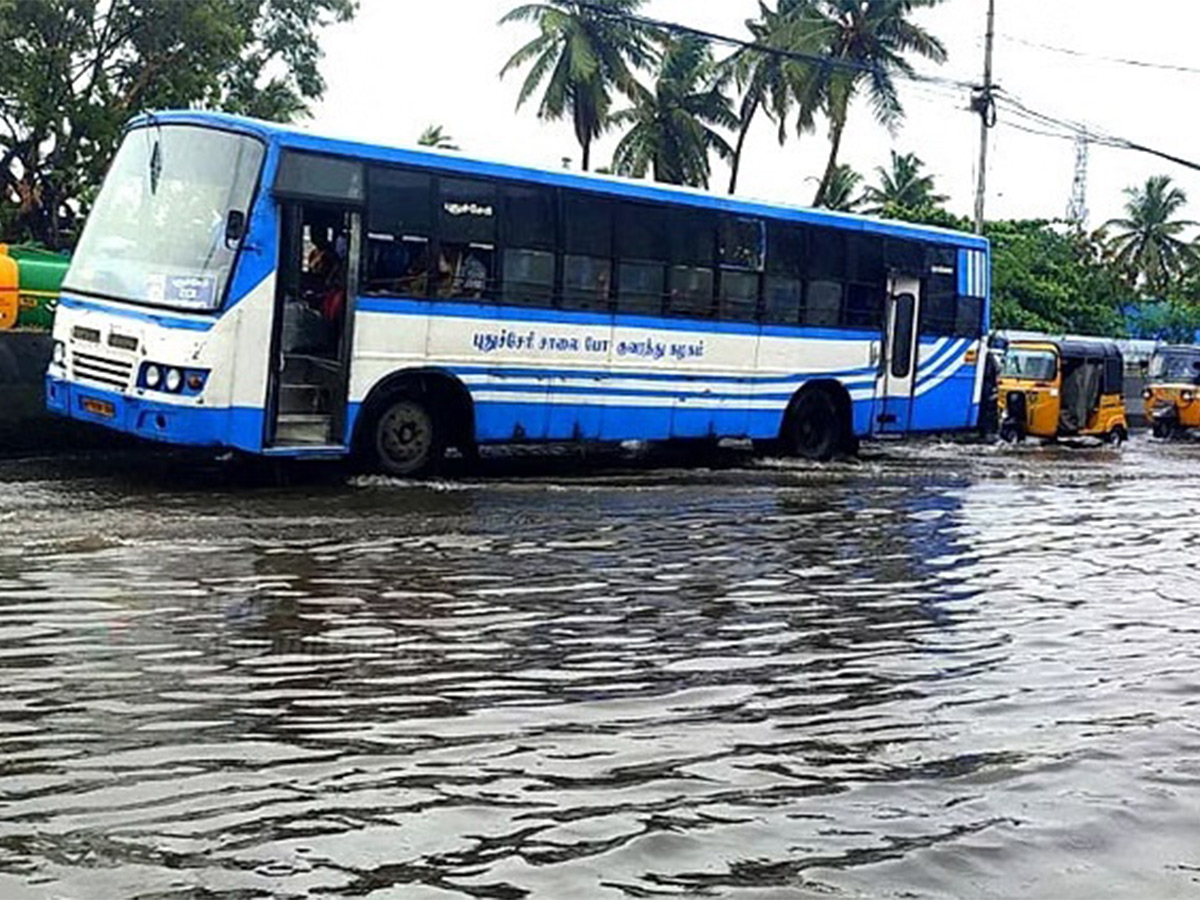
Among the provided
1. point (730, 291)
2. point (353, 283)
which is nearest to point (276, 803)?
point (353, 283)

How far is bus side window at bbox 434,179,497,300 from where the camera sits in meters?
15.0

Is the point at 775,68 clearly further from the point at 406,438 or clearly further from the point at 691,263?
the point at 406,438

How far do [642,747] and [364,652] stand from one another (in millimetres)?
1864

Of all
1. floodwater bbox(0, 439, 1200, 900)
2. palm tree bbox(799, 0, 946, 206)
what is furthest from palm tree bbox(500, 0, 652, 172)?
floodwater bbox(0, 439, 1200, 900)

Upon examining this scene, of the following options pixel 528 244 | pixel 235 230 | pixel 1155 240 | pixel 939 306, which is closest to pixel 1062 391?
pixel 939 306

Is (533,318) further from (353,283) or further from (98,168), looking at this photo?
(98,168)

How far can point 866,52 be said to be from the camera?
136 feet

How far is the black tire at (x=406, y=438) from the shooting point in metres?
Answer: 14.9

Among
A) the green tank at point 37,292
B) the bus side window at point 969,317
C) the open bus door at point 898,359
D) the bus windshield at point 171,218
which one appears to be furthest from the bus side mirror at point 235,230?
the bus side window at point 969,317

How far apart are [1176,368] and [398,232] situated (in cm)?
2505

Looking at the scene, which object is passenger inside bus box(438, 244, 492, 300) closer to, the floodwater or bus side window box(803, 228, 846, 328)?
the floodwater

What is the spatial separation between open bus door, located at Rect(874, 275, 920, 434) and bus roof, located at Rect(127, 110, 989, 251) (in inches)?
27.8

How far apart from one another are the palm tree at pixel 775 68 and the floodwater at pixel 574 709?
29936 mm

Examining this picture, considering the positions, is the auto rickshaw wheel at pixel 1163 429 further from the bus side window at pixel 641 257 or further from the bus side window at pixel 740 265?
the bus side window at pixel 641 257
